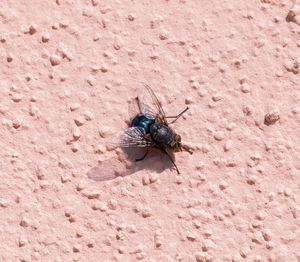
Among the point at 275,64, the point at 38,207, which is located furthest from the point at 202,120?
the point at 38,207

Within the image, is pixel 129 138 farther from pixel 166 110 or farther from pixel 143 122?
pixel 166 110

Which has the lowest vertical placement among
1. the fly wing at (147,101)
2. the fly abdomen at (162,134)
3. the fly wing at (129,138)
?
the fly wing at (129,138)

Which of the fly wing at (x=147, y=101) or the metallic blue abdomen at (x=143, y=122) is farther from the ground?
the fly wing at (x=147, y=101)

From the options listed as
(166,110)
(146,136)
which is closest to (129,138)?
(146,136)

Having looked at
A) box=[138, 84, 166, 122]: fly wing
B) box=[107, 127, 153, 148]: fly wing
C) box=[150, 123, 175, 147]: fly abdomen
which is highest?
box=[138, 84, 166, 122]: fly wing

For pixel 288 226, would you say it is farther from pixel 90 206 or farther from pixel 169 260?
pixel 90 206
